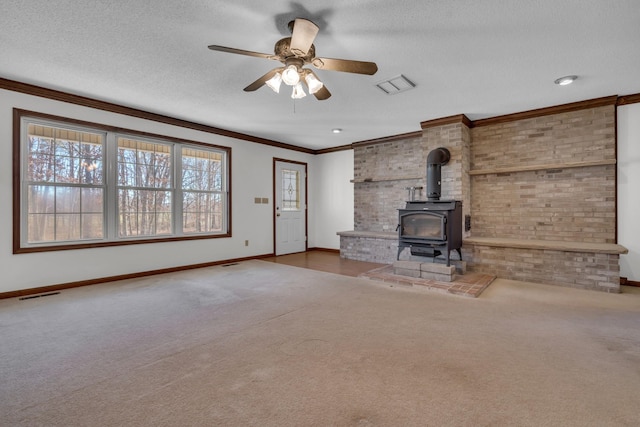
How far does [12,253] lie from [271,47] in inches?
152

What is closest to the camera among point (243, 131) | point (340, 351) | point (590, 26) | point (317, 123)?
point (340, 351)

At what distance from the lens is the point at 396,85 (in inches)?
142

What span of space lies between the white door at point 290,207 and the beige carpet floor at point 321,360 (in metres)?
3.29

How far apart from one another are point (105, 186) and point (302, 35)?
3758mm

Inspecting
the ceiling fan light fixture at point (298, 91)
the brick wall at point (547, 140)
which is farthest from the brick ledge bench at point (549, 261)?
the ceiling fan light fixture at point (298, 91)

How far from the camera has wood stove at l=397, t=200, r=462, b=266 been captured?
426 cm

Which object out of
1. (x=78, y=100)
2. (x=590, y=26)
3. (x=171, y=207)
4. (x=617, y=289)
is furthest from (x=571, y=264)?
(x=78, y=100)

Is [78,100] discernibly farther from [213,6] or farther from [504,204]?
[504,204]

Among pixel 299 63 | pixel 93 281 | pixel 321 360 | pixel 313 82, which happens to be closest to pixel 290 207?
pixel 93 281

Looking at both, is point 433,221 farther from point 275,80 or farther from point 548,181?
point 275,80

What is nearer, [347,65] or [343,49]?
[347,65]

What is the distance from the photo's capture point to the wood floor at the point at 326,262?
5.14m

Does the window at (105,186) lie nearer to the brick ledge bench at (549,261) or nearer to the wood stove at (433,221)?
the wood stove at (433,221)

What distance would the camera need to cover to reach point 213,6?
220 centimetres
